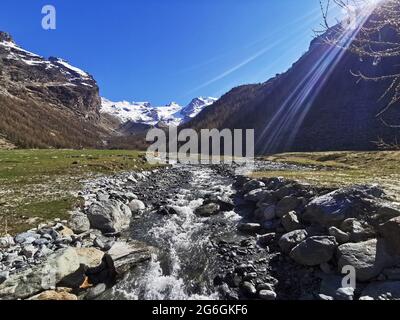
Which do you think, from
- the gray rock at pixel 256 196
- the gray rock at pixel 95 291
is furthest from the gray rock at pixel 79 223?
the gray rock at pixel 256 196

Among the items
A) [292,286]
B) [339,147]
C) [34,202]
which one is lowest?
[292,286]

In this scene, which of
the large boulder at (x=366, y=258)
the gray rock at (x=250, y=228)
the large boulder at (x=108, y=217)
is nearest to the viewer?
the large boulder at (x=366, y=258)

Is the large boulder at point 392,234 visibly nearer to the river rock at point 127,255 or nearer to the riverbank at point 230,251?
the riverbank at point 230,251

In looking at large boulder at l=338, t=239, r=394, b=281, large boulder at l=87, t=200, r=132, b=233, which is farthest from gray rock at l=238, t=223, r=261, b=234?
large boulder at l=87, t=200, r=132, b=233

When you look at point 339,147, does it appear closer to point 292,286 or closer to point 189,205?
point 189,205

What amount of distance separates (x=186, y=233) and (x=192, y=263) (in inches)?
186

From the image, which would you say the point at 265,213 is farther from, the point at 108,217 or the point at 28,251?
the point at 28,251

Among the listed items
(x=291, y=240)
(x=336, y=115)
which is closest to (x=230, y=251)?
(x=291, y=240)

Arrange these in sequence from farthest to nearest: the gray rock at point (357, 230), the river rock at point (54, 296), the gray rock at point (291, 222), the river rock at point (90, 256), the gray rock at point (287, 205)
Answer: the gray rock at point (287, 205), the gray rock at point (291, 222), the river rock at point (90, 256), the gray rock at point (357, 230), the river rock at point (54, 296)

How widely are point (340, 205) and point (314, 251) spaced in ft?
14.8

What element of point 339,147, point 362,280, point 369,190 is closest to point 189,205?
point 369,190

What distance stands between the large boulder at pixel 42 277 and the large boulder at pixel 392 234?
13.8 meters

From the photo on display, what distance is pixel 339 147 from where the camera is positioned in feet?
426

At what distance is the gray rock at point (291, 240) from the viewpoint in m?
16.9
